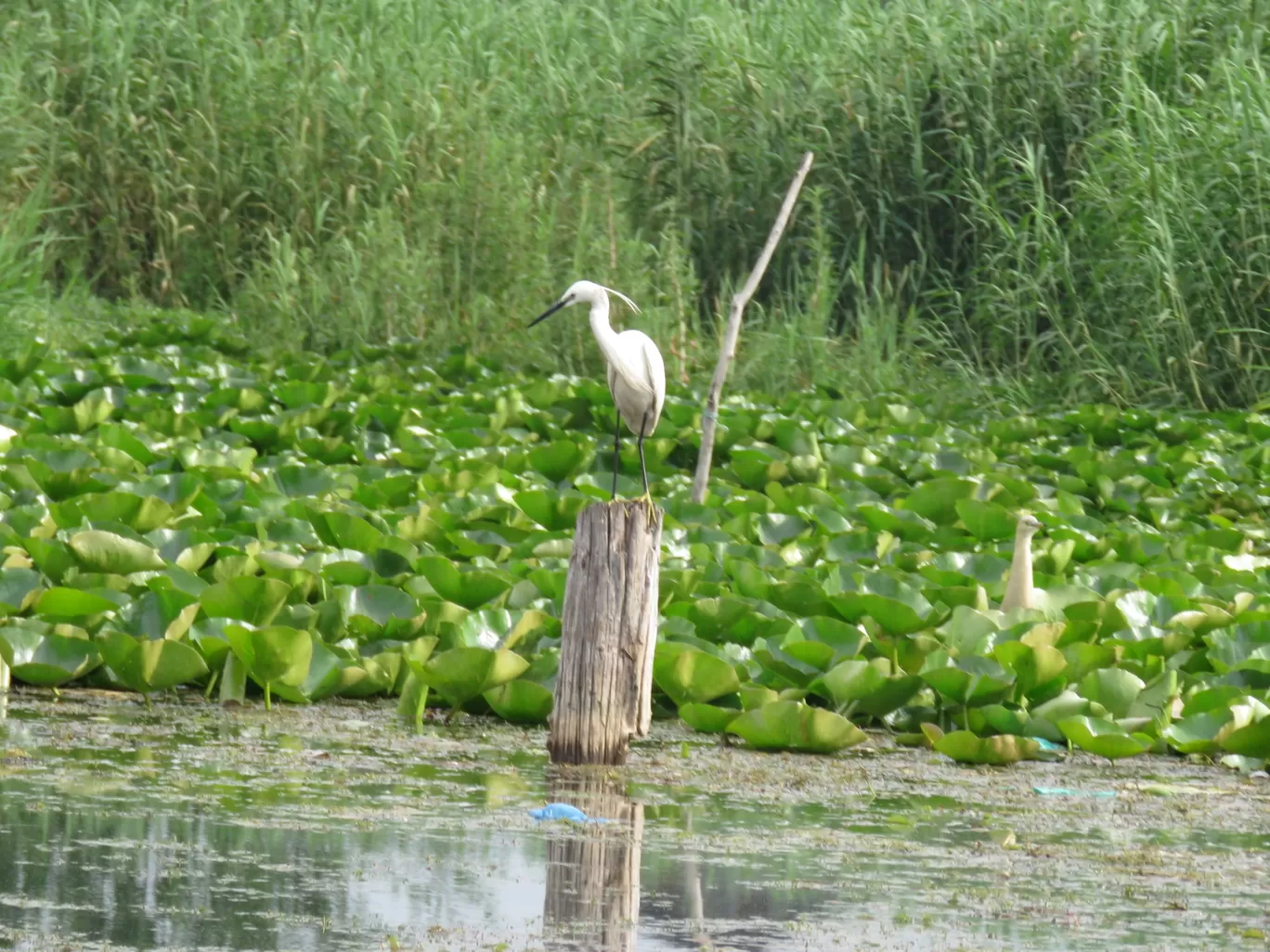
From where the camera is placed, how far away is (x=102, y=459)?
6395mm

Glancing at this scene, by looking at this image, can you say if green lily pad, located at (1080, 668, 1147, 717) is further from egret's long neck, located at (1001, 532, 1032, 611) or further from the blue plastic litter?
the blue plastic litter

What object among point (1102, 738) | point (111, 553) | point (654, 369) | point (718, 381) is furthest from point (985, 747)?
point (718, 381)

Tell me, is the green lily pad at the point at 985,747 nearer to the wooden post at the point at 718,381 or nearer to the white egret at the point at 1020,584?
the white egret at the point at 1020,584

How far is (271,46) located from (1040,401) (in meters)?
5.05

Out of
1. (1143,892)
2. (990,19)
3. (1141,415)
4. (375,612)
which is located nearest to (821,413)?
Answer: (1141,415)

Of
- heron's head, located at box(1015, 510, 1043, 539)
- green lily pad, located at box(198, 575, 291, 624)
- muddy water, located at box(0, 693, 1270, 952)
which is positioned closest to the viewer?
muddy water, located at box(0, 693, 1270, 952)

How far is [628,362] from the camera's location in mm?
4902

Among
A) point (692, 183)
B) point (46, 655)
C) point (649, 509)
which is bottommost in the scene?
point (46, 655)

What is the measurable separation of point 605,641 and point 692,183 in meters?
7.51

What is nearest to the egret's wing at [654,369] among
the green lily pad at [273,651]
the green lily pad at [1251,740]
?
the green lily pad at [273,651]

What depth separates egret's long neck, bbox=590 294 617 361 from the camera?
482 centimetres

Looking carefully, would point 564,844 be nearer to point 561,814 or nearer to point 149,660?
point 561,814

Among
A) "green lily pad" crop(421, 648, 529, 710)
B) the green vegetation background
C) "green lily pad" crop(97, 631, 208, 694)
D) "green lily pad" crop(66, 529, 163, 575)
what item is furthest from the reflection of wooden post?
the green vegetation background

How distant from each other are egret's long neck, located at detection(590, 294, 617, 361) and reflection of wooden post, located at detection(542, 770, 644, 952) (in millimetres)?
1234
